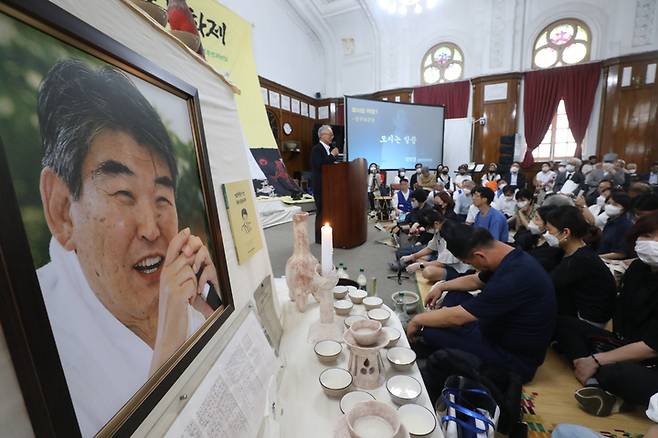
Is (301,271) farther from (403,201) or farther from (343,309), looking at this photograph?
(403,201)

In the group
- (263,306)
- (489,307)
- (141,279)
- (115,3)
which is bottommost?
(489,307)

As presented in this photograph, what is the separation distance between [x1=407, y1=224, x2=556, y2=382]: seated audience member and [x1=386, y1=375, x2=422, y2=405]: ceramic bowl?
30.5 inches

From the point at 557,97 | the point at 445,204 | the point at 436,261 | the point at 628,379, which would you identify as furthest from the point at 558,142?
the point at 628,379

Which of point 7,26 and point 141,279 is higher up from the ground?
point 7,26

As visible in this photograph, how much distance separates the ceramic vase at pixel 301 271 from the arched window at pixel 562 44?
29.3ft

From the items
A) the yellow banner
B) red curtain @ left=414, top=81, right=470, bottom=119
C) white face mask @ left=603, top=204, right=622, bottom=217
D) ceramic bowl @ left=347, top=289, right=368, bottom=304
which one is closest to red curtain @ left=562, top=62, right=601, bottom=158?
Answer: red curtain @ left=414, top=81, right=470, bottom=119

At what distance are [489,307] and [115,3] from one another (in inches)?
64.4

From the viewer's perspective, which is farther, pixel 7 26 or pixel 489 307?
pixel 489 307

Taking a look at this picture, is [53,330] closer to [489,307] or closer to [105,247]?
[105,247]

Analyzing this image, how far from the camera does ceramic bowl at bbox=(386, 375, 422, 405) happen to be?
2.51ft

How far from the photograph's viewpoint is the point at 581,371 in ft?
4.75

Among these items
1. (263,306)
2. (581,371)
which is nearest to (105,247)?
(263,306)

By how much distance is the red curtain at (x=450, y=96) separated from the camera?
26.5 ft

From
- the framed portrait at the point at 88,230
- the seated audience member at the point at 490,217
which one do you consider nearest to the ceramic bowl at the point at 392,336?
the framed portrait at the point at 88,230
